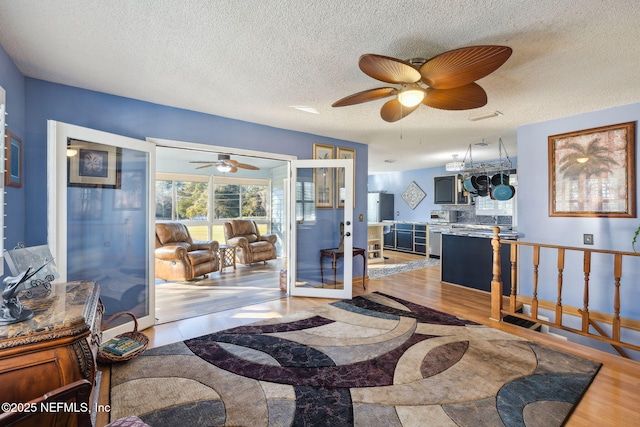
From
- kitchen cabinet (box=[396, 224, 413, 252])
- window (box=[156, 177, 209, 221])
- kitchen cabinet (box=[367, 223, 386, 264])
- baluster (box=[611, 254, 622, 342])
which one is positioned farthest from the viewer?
kitchen cabinet (box=[396, 224, 413, 252])

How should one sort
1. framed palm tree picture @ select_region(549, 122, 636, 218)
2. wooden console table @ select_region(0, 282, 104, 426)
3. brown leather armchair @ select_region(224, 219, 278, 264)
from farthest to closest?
brown leather armchair @ select_region(224, 219, 278, 264) < framed palm tree picture @ select_region(549, 122, 636, 218) < wooden console table @ select_region(0, 282, 104, 426)

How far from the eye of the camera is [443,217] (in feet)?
25.2

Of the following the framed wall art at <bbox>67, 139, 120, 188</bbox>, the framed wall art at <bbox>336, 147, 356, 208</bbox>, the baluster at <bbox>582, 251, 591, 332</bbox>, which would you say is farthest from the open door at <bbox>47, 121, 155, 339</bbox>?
the baluster at <bbox>582, 251, 591, 332</bbox>

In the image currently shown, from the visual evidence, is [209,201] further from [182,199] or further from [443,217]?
[443,217]

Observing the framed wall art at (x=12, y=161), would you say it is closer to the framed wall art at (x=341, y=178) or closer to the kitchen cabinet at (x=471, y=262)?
the framed wall art at (x=341, y=178)

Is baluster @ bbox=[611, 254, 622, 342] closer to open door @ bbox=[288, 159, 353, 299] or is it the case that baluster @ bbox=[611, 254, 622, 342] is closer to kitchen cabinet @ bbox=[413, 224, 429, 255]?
open door @ bbox=[288, 159, 353, 299]

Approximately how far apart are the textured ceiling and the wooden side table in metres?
3.14

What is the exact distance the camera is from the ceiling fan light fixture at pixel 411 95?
2.05 m

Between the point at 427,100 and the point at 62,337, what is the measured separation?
256cm

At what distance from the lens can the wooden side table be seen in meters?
5.77

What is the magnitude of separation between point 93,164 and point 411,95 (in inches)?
113

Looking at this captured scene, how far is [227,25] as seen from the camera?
185 centimetres

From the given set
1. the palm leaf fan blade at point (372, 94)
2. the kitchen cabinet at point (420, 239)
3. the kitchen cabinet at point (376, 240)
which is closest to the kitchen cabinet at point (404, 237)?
the kitchen cabinet at point (420, 239)

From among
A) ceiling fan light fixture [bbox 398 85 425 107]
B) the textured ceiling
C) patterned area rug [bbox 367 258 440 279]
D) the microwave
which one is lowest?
patterned area rug [bbox 367 258 440 279]
